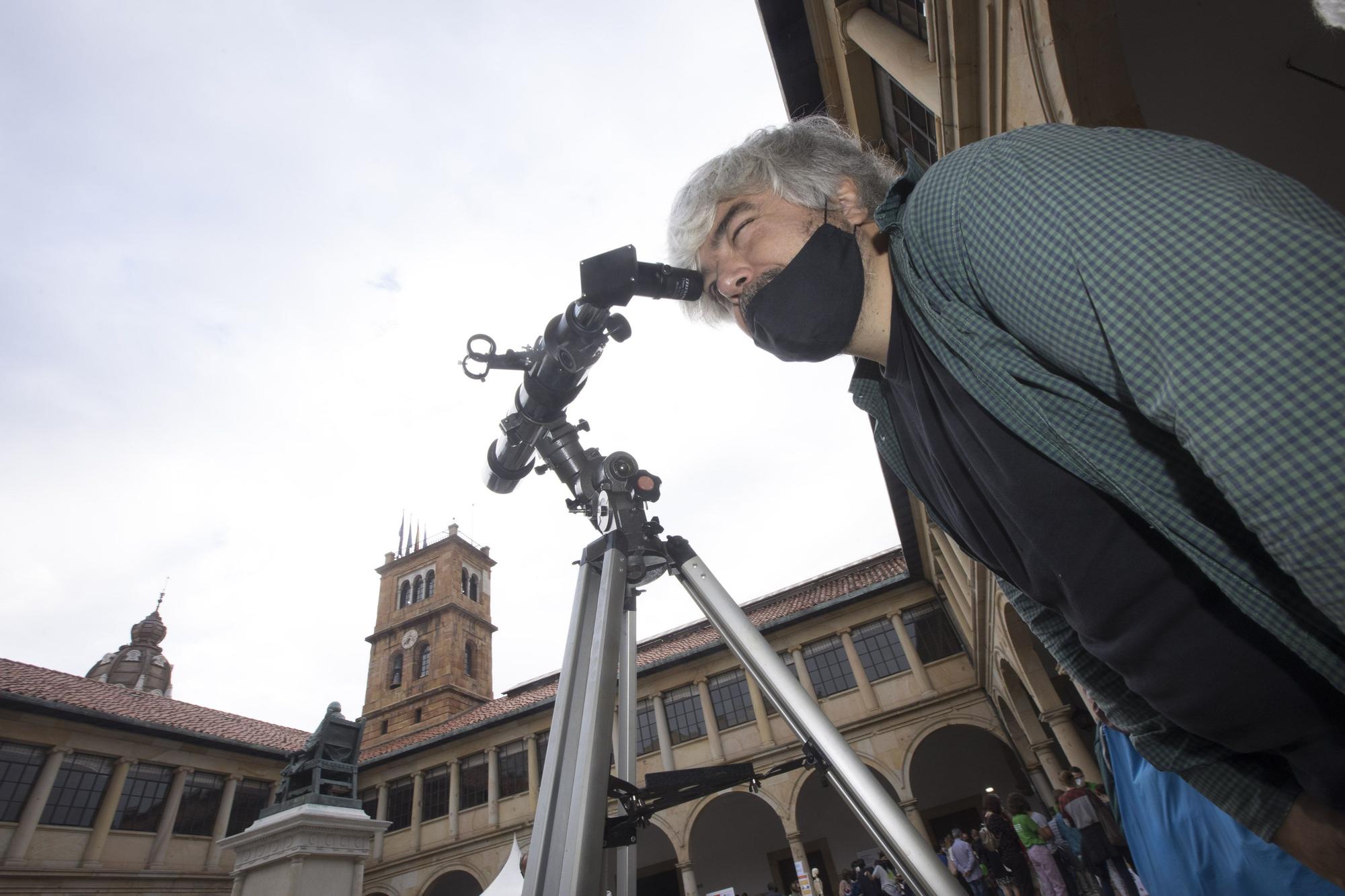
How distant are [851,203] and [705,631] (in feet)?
81.7

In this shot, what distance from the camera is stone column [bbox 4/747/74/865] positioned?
16.6 metres

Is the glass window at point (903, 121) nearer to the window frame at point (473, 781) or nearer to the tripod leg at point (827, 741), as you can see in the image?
the tripod leg at point (827, 741)

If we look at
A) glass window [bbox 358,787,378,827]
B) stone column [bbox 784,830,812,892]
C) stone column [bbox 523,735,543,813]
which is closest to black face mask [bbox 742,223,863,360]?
stone column [bbox 784,830,812,892]

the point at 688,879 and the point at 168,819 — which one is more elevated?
the point at 168,819

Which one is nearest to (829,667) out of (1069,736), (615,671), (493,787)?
(1069,736)

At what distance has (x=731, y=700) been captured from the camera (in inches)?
781

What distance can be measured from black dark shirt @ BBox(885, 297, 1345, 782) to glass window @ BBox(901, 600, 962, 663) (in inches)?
772

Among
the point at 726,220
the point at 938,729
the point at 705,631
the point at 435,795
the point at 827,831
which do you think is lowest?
the point at 726,220

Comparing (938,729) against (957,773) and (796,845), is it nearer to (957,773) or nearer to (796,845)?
(957,773)

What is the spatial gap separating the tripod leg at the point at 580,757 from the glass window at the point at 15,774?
2525 centimetres

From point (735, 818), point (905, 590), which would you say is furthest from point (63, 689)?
point (905, 590)

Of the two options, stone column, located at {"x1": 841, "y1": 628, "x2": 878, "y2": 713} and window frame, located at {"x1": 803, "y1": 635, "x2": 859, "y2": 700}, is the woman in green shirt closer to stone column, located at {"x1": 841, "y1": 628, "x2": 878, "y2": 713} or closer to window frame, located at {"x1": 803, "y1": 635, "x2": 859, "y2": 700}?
stone column, located at {"x1": 841, "y1": 628, "x2": 878, "y2": 713}

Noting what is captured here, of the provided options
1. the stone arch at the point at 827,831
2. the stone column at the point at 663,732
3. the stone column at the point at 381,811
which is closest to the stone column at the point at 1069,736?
the stone arch at the point at 827,831

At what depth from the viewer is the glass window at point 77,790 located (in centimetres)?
1783
